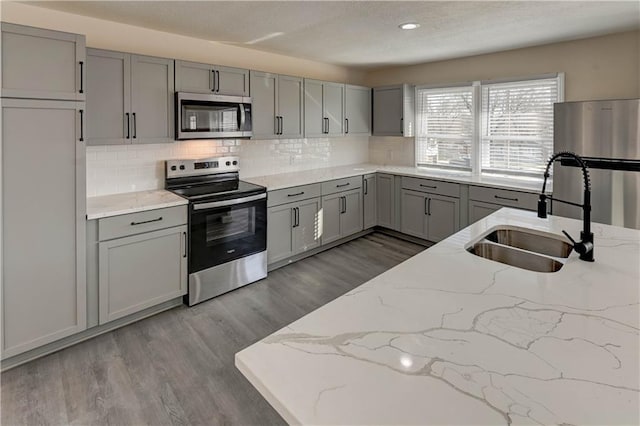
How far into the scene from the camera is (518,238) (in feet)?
7.35

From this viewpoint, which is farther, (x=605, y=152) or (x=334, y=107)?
(x=334, y=107)

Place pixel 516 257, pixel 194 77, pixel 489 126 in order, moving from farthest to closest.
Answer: pixel 489 126 < pixel 194 77 < pixel 516 257

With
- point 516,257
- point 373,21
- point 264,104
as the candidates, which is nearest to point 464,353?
point 516,257

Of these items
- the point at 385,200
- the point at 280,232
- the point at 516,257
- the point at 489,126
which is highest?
the point at 489,126

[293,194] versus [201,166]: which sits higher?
[201,166]

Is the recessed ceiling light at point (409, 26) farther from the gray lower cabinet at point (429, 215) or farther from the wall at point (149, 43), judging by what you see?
the gray lower cabinet at point (429, 215)

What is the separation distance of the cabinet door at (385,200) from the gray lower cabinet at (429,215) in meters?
0.16

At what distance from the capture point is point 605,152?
124 inches

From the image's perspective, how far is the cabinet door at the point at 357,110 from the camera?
509 centimetres

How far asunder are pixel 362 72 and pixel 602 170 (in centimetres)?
357

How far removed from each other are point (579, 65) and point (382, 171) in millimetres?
2403

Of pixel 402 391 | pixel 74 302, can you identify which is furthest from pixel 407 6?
Answer: pixel 74 302

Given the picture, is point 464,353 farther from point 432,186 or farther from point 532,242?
point 432,186

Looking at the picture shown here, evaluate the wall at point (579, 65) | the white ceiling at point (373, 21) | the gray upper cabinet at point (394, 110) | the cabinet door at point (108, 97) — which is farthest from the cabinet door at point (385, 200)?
the cabinet door at point (108, 97)
